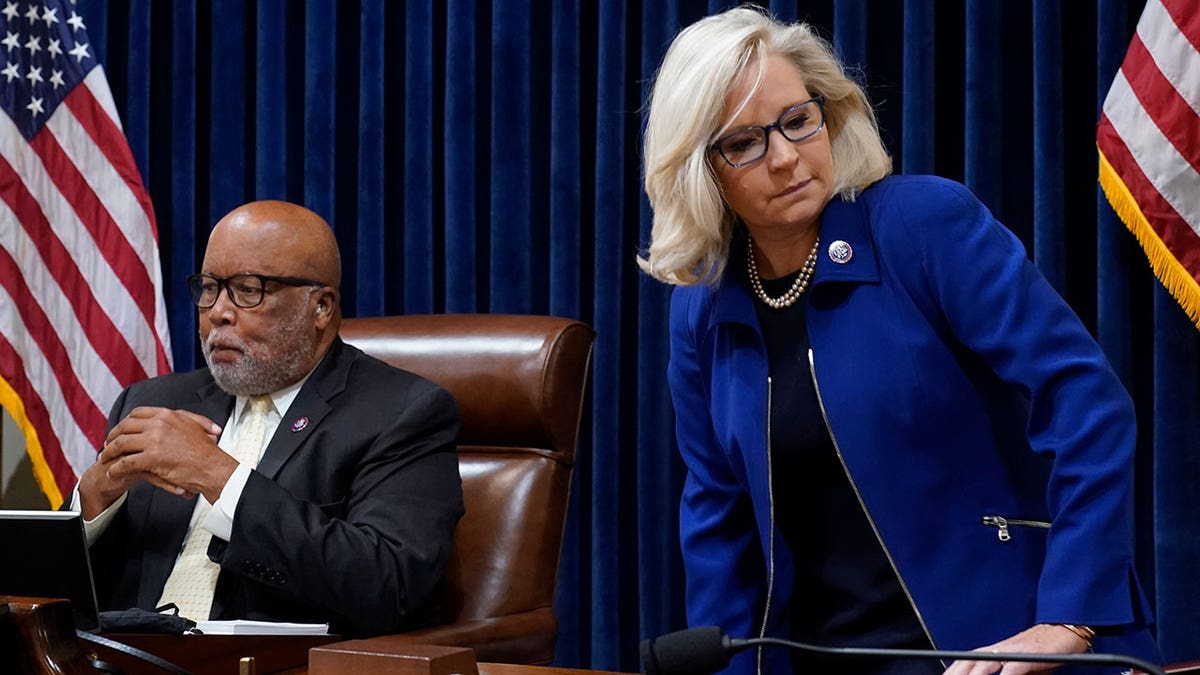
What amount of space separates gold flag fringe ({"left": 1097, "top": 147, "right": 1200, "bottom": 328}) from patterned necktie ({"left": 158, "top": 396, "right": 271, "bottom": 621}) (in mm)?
1667

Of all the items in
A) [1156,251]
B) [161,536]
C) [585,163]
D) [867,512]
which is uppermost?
[585,163]

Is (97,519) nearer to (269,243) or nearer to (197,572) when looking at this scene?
(197,572)

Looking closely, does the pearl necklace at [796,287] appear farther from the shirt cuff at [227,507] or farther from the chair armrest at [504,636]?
the shirt cuff at [227,507]

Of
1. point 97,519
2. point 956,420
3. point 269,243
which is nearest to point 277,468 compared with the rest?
point 97,519

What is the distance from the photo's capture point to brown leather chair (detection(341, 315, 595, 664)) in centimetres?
241

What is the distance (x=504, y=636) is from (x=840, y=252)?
920 mm

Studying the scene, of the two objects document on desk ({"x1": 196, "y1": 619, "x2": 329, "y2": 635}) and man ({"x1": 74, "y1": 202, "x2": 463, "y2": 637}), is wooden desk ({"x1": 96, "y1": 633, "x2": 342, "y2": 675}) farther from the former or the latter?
man ({"x1": 74, "y1": 202, "x2": 463, "y2": 637})

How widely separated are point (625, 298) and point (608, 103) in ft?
1.51

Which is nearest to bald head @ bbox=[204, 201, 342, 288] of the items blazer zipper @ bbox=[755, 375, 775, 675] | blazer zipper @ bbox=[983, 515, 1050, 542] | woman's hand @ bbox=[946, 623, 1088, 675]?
blazer zipper @ bbox=[755, 375, 775, 675]

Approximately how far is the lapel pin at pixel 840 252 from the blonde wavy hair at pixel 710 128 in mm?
86

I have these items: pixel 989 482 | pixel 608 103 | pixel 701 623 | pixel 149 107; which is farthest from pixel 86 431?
pixel 989 482

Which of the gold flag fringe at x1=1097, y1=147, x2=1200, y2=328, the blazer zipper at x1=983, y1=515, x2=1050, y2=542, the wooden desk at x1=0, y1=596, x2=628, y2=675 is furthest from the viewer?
the gold flag fringe at x1=1097, y1=147, x2=1200, y2=328

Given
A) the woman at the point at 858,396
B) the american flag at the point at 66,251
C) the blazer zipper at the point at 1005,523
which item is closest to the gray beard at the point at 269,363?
the woman at the point at 858,396

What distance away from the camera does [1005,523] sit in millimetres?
1646
